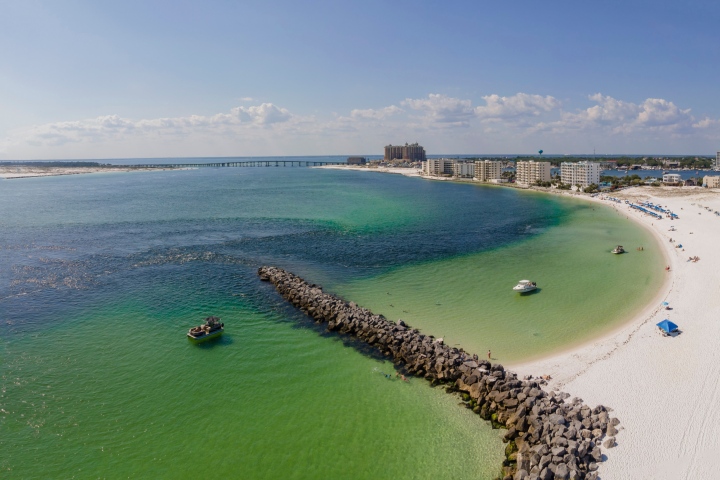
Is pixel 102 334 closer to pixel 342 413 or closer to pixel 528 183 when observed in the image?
pixel 342 413

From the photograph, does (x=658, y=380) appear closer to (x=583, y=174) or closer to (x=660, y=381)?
(x=660, y=381)

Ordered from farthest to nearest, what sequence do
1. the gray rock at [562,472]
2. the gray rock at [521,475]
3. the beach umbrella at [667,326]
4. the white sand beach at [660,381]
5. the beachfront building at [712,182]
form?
the beachfront building at [712,182], the beach umbrella at [667,326], the white sand beach at [660,381], the gray rock at [521,475], the gray rock at [562,472]

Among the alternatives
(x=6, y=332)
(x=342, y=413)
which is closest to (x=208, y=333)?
(x=342, y=413)

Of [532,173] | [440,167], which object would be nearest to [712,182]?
[532,173]

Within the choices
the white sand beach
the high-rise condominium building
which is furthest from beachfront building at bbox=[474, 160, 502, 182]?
the white sand beach

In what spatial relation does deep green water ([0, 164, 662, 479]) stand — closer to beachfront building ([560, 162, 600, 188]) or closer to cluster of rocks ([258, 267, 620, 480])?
cluster of rocks ([258, 267, 620, 480])

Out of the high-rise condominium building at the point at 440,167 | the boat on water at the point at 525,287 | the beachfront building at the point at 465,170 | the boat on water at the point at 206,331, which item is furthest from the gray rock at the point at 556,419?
the high-rise condominium building at the point at 440,167

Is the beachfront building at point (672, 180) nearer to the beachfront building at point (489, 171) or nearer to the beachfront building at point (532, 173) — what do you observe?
the beachfront building at point (532, 173)
